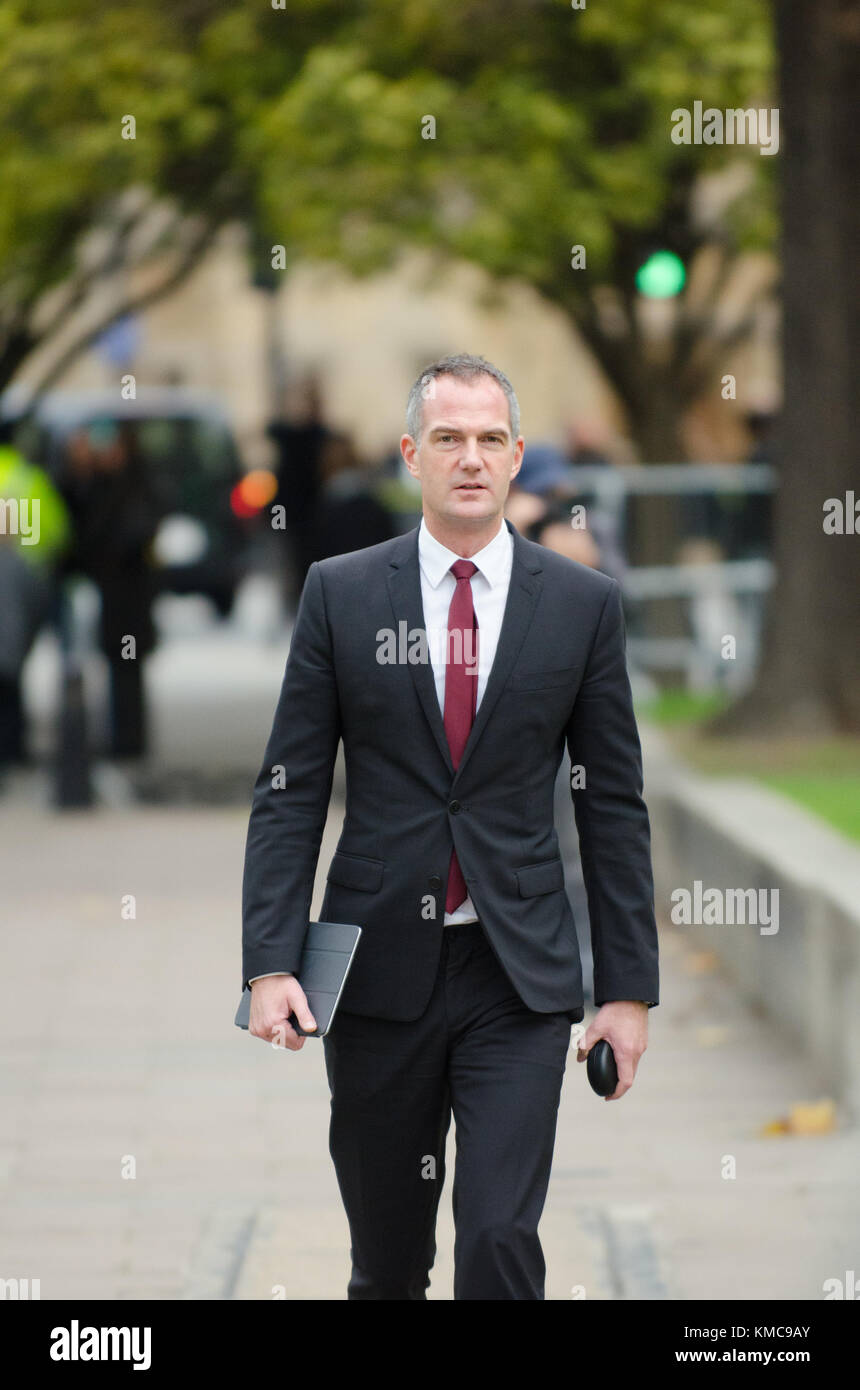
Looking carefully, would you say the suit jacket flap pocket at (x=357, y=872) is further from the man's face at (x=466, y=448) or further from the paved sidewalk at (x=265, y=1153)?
the paved sidewalk at (x=265, y=1153)

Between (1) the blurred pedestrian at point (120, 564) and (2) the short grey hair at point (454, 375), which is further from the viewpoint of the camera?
(1) the blurred pedestrian at point (120, 564)

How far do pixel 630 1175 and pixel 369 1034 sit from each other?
268 centimetres

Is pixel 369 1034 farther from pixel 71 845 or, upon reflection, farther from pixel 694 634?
pixel 694 634

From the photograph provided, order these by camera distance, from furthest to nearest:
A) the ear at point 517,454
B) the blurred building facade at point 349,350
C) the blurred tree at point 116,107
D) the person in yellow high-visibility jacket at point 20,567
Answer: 1. the blurred building facade at point 349,350
2. the blurred tree at point 116,107
3. the person in yellow high-visibility jacket at point 20,567
4. the ear at point 517,454

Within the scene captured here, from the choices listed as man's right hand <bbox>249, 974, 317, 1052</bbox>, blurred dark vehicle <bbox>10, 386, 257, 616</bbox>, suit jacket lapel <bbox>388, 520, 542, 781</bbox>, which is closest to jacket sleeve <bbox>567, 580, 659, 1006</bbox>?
suit jacket lapel <bbox>388, 520, 542, 781</bbox>

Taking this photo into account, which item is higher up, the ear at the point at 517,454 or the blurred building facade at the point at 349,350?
the blurred building facade at the point at 349,350

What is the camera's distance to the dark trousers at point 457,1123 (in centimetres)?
421

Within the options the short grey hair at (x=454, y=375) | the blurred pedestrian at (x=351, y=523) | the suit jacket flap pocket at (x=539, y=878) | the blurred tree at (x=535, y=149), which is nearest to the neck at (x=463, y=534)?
the short grey hair at (x=454, y=375)

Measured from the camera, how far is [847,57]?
13305mm

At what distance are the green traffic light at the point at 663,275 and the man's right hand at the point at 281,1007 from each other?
38.7 feet

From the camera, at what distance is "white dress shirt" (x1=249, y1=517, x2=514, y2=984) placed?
4.35 meters

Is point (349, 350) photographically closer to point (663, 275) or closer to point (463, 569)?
point (663, 275)

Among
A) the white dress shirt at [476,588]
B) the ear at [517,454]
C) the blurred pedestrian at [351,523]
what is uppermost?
the blurred pedestrian at [351,523]

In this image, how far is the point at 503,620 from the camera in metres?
4.32
